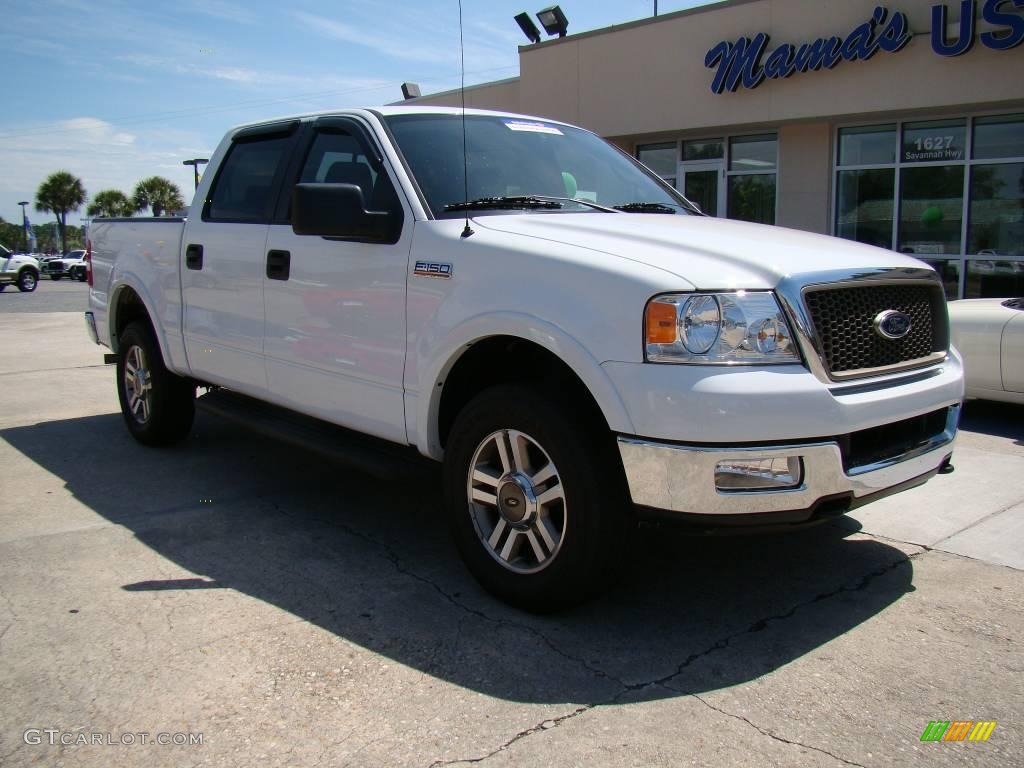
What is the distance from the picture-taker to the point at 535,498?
11.1ft

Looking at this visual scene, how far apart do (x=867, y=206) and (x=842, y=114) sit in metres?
1.57

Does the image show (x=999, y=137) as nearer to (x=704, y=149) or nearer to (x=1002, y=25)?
(x=1002, y=25)

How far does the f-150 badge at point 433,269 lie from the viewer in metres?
3.63

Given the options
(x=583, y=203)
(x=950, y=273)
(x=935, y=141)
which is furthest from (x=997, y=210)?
(x=583, y=203)

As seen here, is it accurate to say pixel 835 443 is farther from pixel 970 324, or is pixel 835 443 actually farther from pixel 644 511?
pixel 970 324

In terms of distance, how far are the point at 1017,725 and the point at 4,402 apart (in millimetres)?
8206

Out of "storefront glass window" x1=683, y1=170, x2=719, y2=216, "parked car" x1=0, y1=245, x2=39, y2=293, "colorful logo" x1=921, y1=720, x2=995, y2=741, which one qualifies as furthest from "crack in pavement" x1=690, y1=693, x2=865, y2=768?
"parked car" x1=0, y1=245, x2=39, y2=293

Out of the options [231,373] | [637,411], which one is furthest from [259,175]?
[637,411]

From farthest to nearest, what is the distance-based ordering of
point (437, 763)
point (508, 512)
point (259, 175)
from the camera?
1. point (259, 175)
2. point (508, 512)
3. point (437, 763)

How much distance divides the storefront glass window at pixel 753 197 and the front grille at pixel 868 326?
39.2 ft

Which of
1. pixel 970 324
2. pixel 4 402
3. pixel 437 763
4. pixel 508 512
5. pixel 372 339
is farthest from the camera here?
pixel 4 402

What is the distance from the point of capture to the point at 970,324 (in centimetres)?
714

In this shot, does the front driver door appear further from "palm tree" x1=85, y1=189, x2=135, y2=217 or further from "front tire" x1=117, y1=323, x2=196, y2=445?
"palm tree" x1=85, y1=189, x2=135, y2=217

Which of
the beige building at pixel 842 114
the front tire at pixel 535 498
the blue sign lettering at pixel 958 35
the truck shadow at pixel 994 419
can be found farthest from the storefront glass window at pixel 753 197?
the front tire at pixel 535 498
